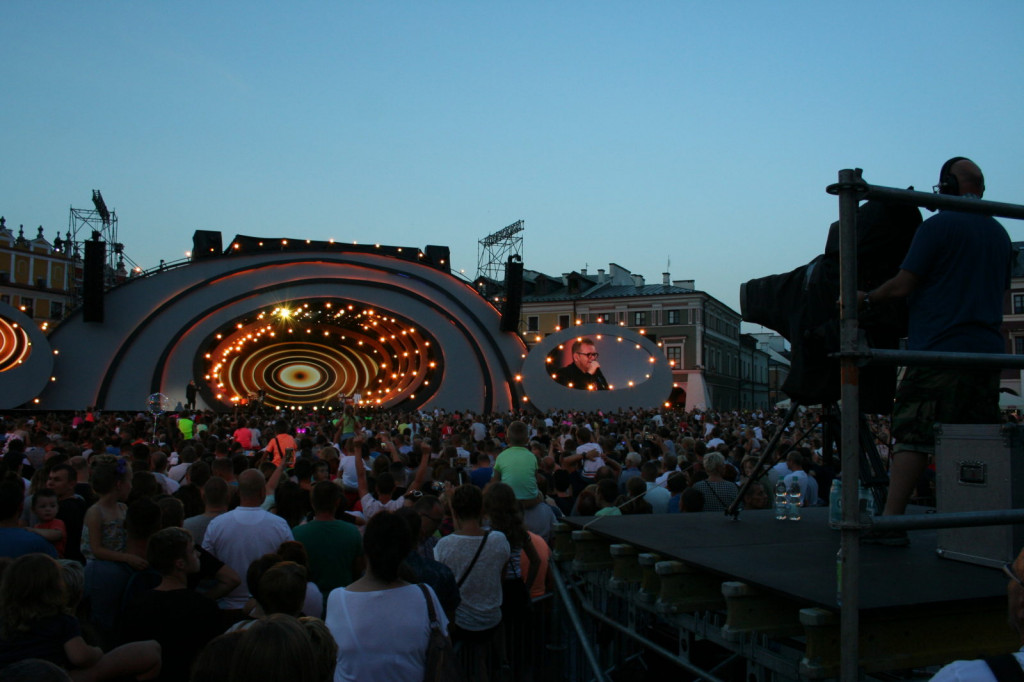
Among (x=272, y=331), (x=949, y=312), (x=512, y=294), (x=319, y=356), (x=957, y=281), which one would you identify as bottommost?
(x=949, y=312)

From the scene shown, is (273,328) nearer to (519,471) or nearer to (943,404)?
(519,471)

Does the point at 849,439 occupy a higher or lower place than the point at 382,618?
higher

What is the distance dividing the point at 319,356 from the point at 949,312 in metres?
44.4

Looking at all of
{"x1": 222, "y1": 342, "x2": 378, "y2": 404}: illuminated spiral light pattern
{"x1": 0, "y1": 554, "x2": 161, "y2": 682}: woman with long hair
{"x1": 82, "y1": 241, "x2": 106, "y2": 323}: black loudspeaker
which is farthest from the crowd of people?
{"x1": 222, "y1": 342, "x2": 378, "y2": 404}: illuminated spiral light pattern

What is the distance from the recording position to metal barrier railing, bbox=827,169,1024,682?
2230 millimetres

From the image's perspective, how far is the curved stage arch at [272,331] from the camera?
32156mm

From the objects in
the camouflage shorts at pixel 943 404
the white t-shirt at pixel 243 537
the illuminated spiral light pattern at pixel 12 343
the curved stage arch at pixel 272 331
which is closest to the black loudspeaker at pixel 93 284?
the curved stage arch at pixel 272 331

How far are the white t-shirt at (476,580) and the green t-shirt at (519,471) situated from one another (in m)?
2.04

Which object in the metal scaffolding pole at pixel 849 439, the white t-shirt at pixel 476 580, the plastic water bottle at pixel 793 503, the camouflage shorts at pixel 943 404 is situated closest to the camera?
the metal scaffolding pole at pixel 849 439

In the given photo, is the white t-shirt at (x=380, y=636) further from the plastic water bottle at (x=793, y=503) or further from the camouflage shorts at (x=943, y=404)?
the camouflage shorts at (x=943, y=404)

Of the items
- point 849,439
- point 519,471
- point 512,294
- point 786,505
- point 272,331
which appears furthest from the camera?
point 272,331

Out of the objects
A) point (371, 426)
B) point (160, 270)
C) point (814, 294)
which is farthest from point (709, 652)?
point (160, 270)

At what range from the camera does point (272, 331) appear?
3988 centimetres

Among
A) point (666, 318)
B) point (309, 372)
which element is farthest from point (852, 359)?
point (666, 318)
